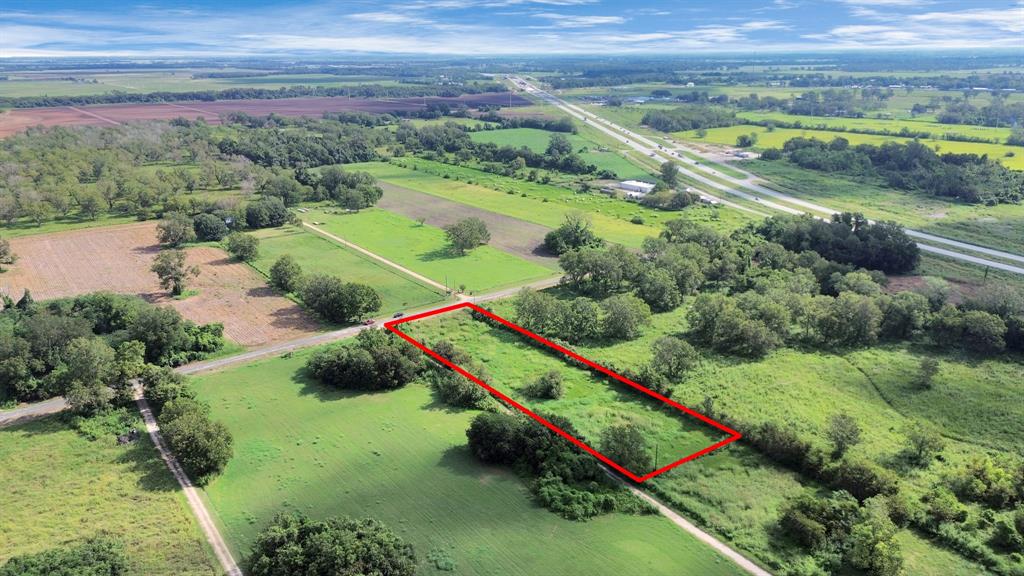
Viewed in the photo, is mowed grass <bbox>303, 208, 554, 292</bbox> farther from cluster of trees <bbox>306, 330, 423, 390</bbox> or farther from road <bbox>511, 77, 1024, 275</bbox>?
road <bbox>511, 77, 1024, 275</bbox>

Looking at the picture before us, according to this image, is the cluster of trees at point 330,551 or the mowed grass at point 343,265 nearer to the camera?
the cluster of trees at point 330,551

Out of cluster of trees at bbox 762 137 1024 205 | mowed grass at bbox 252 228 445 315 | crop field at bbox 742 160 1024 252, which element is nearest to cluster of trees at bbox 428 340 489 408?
mowed grass at bbox 252 228 445 315

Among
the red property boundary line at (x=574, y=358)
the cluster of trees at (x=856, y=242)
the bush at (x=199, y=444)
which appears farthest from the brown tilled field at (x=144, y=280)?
the cluster of trees at (x=856, y=242)

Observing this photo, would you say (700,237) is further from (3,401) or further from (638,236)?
(3,401)

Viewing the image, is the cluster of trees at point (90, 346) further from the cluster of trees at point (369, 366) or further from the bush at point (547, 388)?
the bush at point (547, 388)

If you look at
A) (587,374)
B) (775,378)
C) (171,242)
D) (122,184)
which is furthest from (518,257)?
(122,184)

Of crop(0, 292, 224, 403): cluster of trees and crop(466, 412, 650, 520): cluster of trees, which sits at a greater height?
crop(0, 292, 224, 403): cluster of trees

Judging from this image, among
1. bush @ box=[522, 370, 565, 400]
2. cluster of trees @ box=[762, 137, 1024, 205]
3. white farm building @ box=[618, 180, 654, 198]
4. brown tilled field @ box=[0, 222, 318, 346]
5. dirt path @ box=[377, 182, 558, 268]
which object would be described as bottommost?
bush @ box=[522, 370, 565, 400]

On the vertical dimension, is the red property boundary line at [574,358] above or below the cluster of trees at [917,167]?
below
